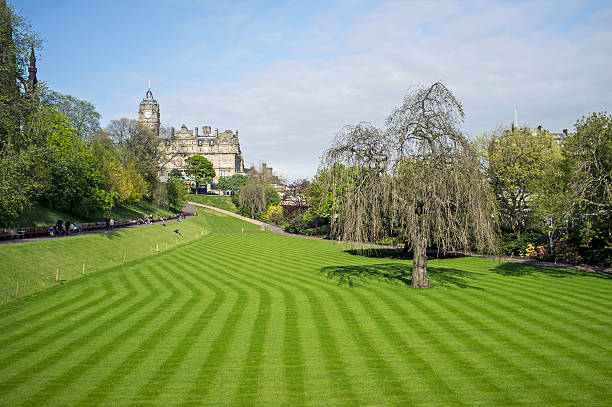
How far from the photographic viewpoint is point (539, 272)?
29422 millimetres

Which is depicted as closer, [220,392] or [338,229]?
[220,392]

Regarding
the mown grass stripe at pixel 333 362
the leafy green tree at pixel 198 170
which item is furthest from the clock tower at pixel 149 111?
the mown grass stripe at pixel 333 362

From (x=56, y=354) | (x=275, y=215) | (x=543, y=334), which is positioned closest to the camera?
(x=56, y=354)

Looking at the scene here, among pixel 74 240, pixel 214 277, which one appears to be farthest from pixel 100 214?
pixel 214 277

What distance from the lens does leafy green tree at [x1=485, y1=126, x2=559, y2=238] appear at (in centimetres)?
4034

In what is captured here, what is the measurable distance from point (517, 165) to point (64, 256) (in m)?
43.0

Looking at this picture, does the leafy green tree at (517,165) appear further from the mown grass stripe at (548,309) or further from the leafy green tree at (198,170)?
the leafy green tree at (198,170)

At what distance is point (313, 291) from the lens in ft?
72.8

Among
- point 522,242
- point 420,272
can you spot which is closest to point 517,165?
point 522,242

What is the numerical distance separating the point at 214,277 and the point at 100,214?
36966mm

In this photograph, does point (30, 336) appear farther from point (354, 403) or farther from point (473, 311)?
point (473, 311)

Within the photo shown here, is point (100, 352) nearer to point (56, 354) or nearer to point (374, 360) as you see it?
point (56, 354)

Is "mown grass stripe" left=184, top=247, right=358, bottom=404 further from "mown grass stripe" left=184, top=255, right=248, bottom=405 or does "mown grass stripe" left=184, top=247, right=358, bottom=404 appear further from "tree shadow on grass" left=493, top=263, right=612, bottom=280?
"tree shadow on grass" left=493, top=263, right=612, bottom=280

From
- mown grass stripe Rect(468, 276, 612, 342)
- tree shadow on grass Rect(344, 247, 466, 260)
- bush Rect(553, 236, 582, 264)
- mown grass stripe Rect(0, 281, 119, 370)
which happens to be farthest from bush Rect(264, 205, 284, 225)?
mown grass stripe Rect(468, 276, 612, 342)
